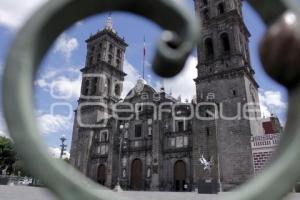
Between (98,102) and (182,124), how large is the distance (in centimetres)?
1039

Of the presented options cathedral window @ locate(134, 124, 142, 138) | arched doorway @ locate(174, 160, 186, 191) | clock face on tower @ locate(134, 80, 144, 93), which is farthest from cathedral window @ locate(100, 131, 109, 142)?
arched doorway @ locate(174, 160, 186, 191)

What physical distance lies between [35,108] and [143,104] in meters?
27.9

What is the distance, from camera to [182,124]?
25281mm

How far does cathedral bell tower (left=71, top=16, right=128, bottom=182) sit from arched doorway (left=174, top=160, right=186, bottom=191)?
22.4 feet

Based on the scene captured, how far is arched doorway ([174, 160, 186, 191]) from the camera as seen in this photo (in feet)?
76.9

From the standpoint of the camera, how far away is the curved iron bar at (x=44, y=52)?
0.71m

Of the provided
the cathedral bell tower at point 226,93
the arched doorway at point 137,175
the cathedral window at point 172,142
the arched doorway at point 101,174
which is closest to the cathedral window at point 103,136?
the arched doorway at point 101,174

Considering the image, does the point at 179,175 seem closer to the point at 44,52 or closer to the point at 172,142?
the point at 172,142

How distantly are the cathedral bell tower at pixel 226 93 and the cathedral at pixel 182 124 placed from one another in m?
0.07

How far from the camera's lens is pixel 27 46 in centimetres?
75

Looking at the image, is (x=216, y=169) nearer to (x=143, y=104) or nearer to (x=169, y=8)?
(x=143, y=104)

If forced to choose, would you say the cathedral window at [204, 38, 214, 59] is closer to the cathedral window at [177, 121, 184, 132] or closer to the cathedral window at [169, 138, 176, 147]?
the cathedral window at [177, 121, 184, 132]

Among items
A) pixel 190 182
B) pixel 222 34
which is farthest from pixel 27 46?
pixel 222 34

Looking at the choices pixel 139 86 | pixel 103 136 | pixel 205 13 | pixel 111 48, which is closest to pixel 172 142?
pixel 139 86
